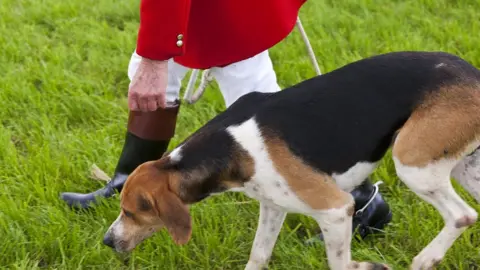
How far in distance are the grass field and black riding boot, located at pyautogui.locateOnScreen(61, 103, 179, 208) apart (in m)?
0.09

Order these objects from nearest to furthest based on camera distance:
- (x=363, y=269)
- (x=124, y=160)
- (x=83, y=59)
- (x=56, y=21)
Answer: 1. (x=363, y=269)
2. (x=124, y=160)
3. (x=83, y=59)
4. (x=56, y=21)

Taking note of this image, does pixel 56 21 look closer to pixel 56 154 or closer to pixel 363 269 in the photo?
pixel 56 154

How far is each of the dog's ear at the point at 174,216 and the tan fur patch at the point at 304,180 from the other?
1.32 feet

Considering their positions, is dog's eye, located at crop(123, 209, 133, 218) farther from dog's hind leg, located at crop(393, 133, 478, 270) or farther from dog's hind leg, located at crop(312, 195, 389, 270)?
dog's hind leg, located at crop(393, 133, 478, 270)

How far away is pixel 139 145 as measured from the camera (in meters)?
3.90

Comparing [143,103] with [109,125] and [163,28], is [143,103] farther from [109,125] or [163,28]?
[109,125]

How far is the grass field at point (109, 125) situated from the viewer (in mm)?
3494

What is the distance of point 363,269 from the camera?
3.14 metres

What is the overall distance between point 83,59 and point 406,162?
331 cm

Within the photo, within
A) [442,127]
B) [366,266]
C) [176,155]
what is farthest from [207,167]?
[442,127]

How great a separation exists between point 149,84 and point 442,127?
1176 millimetres

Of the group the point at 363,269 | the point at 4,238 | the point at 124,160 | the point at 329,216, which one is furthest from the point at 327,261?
the point at 4,238

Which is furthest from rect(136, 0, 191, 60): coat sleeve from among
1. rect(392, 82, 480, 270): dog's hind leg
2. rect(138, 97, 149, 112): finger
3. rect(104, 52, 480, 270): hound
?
rect(392, 82, 480, 270): dog's hind leg

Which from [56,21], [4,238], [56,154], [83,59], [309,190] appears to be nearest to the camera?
[309,190]
